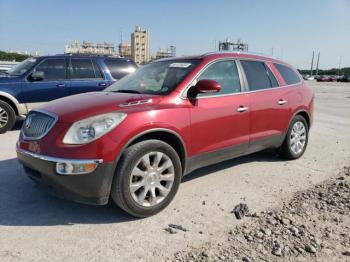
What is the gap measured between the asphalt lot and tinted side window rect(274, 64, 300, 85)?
4.41 ft

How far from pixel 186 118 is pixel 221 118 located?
0.61 m

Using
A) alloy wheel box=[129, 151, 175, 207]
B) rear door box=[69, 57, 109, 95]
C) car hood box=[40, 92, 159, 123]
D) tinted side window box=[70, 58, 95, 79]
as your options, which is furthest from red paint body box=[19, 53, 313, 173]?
tinted side window box=[70, 58, 95, 79]

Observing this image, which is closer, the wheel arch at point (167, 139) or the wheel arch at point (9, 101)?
the wheel arch at point (167, 139)

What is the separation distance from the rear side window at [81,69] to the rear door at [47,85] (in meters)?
0.20

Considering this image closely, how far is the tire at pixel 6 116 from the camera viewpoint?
792cm

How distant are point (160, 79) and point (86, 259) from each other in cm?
242

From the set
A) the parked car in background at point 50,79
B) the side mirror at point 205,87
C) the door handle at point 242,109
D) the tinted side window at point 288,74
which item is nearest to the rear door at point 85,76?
the parked car in background at point 50,79

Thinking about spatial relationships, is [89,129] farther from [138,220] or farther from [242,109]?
[242,109]

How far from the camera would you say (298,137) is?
19.9 feet

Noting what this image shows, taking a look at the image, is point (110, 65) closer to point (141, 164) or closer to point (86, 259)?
point (141, 164)

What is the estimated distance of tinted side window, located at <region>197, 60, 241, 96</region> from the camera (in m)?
4.55

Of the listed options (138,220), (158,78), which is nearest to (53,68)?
(158,78)

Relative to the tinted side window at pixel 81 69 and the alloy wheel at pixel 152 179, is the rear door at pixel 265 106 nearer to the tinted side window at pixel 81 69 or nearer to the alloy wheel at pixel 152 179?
the alloy wheel at pixel 152 179

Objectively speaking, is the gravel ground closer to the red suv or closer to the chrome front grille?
the red suv
